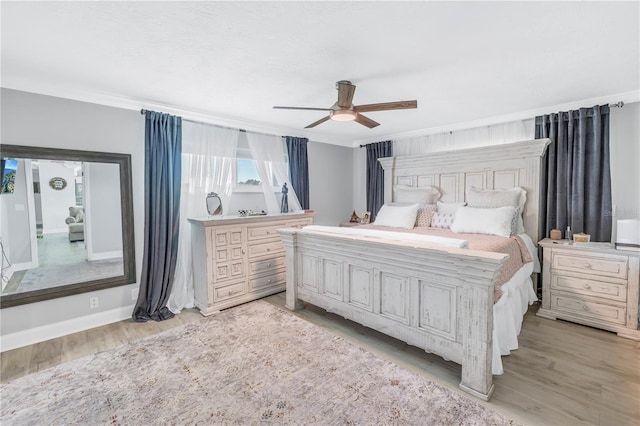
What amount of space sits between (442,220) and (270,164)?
255 centimetres

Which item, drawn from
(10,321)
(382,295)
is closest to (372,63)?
(382,295)

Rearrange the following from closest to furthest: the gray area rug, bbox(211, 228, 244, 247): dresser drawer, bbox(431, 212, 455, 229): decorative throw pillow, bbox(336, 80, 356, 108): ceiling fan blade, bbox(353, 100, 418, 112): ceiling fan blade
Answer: the gray area rug
bbox(353, 100, 418, 112): ceiling fan blade
bbox(336, 80, 356, 108): ceiling fan blade
bbox(211, 228, 244, 247): dresser drawer
bbox(431, 212, 455, 229): decorative throw pillow

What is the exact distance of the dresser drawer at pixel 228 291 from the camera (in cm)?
337

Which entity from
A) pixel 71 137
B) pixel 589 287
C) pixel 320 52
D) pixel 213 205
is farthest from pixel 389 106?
pixel 71 137

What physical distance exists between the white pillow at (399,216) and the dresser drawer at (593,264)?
1578 mm

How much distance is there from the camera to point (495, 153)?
384 cm

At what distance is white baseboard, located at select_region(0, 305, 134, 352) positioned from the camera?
8.54 feet

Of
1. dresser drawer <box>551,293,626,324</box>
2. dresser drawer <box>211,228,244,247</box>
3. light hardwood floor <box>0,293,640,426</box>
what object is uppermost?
dresser drawer <box>211,228,244,247</box>

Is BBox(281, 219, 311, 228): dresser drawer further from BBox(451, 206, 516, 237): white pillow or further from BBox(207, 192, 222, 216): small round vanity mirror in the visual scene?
BBox(451, 206, 516, 237): white pillow

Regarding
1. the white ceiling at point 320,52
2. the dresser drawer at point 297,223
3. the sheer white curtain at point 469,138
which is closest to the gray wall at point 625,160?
the white ceiling at point 320,52

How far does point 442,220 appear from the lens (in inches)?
155

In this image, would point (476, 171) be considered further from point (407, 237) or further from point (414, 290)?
point (414, 290)

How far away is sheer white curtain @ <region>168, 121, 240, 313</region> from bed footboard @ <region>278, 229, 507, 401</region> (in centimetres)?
129

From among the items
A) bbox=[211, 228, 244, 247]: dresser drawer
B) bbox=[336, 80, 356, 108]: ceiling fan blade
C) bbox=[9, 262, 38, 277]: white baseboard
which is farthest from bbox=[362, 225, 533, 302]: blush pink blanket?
bbox=[9, 262, 38, 277]: white baseboard
